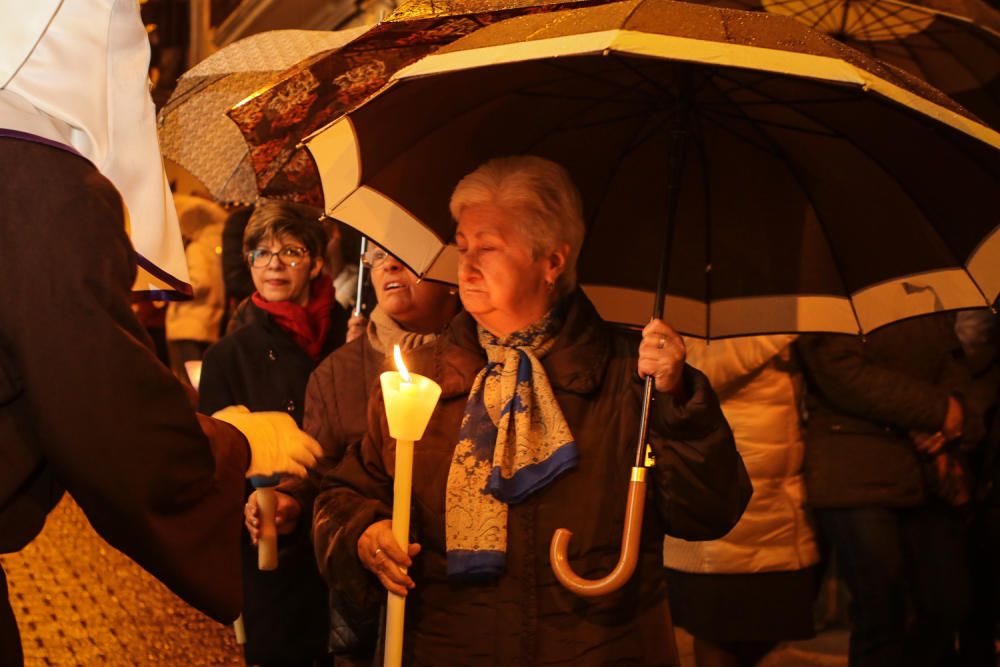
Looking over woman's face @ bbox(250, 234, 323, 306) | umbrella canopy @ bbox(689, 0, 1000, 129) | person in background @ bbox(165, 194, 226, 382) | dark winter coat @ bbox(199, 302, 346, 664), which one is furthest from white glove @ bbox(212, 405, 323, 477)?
person in background @ bbox(165, 194, 226, 382)

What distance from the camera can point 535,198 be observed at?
329 centimetres

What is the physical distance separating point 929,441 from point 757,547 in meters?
0.85

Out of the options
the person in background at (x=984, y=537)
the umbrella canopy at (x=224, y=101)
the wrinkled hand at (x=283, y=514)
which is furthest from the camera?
the person in background at (x=984, y=537)

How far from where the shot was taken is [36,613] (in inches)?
262

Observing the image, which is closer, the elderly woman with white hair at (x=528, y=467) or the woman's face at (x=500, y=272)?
the elderly woman with white hair at (x=528, y=467)

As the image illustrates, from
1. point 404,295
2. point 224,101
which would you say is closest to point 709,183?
point 404,295

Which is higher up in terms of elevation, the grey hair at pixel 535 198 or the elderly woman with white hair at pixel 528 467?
the grey hair at pixel 535 198

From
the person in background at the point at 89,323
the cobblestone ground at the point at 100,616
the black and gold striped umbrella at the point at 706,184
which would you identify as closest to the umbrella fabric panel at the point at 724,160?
the black and gold striped umbrella at the point at 706,184

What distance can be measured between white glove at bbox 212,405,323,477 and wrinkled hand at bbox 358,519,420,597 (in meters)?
0.28

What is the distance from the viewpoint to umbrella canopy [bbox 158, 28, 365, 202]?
4.28 m

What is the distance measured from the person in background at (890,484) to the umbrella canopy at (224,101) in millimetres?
2298

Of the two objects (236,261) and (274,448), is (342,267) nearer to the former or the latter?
(236,261)

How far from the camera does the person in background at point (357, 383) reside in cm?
397

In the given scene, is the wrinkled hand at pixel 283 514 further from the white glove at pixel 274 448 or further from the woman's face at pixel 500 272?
the white glove at pixel 274 448
